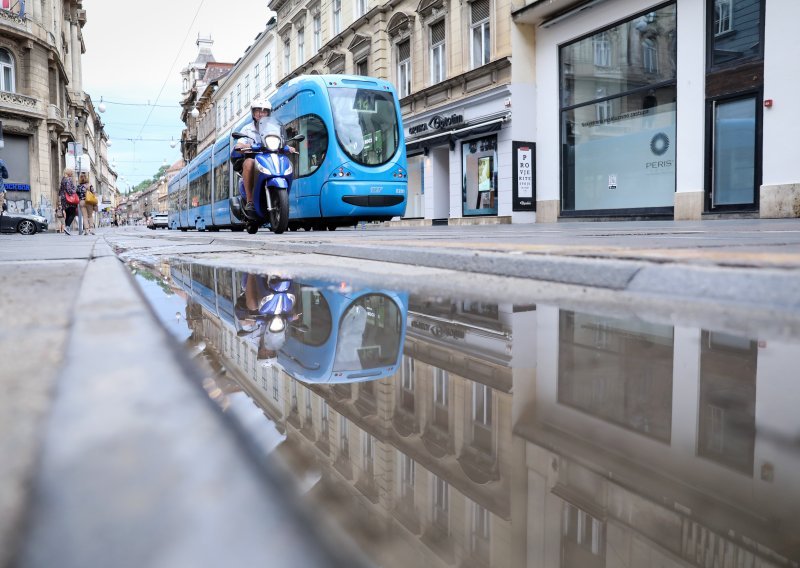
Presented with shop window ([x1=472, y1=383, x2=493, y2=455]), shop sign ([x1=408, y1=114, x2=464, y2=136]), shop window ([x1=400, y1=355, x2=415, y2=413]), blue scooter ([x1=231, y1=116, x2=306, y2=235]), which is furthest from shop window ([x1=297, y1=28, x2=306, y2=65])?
shop window ([x1=472, y1=383, x2=493, y2=455])

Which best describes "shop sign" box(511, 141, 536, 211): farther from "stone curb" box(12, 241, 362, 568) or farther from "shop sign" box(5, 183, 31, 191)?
"shop sign" box(5, 183, 31, 191)

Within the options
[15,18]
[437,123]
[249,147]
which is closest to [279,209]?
[249,147]

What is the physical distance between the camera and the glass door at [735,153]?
40.6 ft

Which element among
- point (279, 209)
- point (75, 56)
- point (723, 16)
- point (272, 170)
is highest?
point (75, 56)

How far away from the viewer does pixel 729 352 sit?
1.53 meters

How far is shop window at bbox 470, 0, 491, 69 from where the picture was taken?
18.8 m

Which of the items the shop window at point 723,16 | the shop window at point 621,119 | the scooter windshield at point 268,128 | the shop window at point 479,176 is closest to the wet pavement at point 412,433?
the scooter windshield at point 268,128

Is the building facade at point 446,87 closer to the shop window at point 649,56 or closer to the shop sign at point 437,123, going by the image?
the shop sign at point 437,123

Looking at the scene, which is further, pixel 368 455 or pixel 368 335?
pixel 368 335

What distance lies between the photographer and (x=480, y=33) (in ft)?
62.5

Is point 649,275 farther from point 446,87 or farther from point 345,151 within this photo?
point 446,87

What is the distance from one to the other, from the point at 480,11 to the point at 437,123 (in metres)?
3.44

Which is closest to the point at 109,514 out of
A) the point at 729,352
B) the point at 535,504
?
the point at 535,504

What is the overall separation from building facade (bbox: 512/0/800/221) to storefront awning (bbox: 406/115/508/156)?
1095 mm
